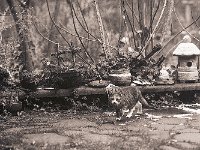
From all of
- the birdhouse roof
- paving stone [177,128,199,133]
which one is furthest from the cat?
the birdhouse roof

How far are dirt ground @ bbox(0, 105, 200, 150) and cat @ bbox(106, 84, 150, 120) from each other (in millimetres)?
184

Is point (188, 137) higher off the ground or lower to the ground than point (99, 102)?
lower

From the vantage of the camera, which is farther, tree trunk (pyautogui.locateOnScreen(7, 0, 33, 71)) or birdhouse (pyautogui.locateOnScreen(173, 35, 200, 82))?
tree trunk (pyautogui.locateOnScreen(7, 0, 33, 71))

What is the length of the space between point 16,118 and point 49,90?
97 centimetres

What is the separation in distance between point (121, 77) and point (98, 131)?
2.07 m

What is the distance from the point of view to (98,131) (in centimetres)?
604

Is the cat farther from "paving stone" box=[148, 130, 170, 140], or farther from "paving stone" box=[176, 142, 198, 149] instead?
"paving stone" box=[176, 142, 198, 149]

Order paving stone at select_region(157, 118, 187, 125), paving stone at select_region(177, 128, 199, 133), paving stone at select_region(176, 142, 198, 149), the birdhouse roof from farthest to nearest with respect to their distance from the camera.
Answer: the birdhouse roof, paving stone at select_region(157, 118, 187, 125), paving stone at select_region(177, 128, 199, 133), paving stone at select_region(176, 142, 198, 149)

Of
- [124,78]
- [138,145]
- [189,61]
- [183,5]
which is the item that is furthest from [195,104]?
[183,5]

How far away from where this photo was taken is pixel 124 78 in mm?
7844

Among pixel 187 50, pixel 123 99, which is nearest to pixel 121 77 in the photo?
pixel 123 99

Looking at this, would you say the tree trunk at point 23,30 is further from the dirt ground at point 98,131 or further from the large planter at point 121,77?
the large planter at point 121,77

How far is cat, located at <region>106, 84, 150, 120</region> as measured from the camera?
643 centimetres

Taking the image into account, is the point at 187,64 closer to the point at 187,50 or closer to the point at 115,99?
the point at 187,50
